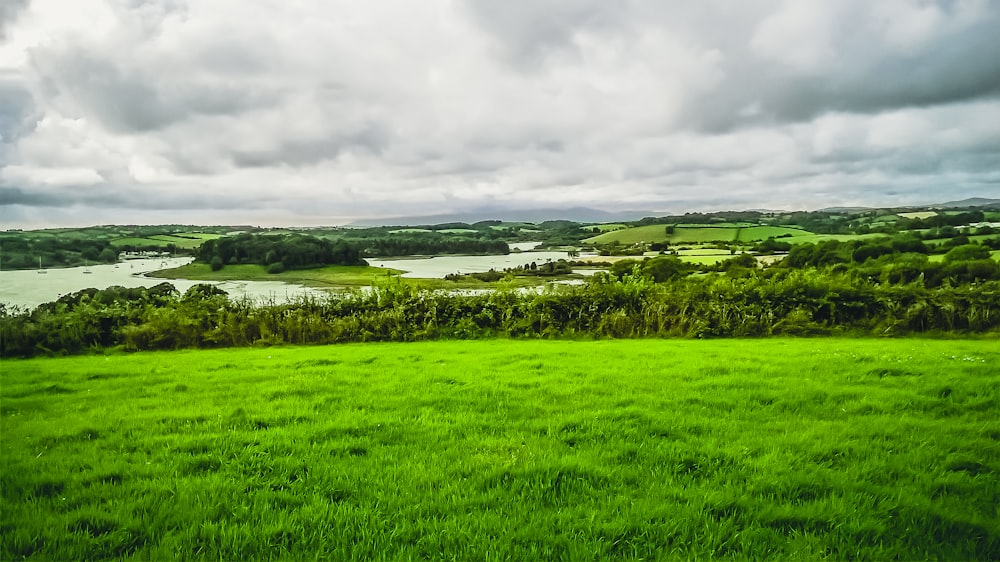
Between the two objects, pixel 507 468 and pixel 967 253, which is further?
pixel 967 253

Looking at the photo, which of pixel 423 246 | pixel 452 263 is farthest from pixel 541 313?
pixel 423 246

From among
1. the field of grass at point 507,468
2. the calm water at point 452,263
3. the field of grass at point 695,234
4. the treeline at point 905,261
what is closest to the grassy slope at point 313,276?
the calm water at point 452,263

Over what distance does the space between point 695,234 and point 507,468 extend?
149ft

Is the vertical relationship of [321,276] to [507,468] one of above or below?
above

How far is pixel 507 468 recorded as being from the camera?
4.12m

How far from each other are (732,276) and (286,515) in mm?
17361

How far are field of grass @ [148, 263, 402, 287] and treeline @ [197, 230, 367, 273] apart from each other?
32 cm

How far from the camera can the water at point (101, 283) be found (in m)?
9.72

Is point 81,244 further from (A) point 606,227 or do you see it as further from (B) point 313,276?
(A) point 606,227

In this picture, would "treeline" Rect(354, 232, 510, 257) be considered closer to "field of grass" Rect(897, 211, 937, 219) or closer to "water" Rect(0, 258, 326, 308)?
"water" Rect(0, 258, 326, 308)

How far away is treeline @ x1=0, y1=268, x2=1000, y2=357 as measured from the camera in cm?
1337

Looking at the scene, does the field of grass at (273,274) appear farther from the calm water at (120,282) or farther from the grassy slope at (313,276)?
the calm water at (120,282)

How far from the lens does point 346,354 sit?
420 inches

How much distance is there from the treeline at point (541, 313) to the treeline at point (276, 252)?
6018 mm
